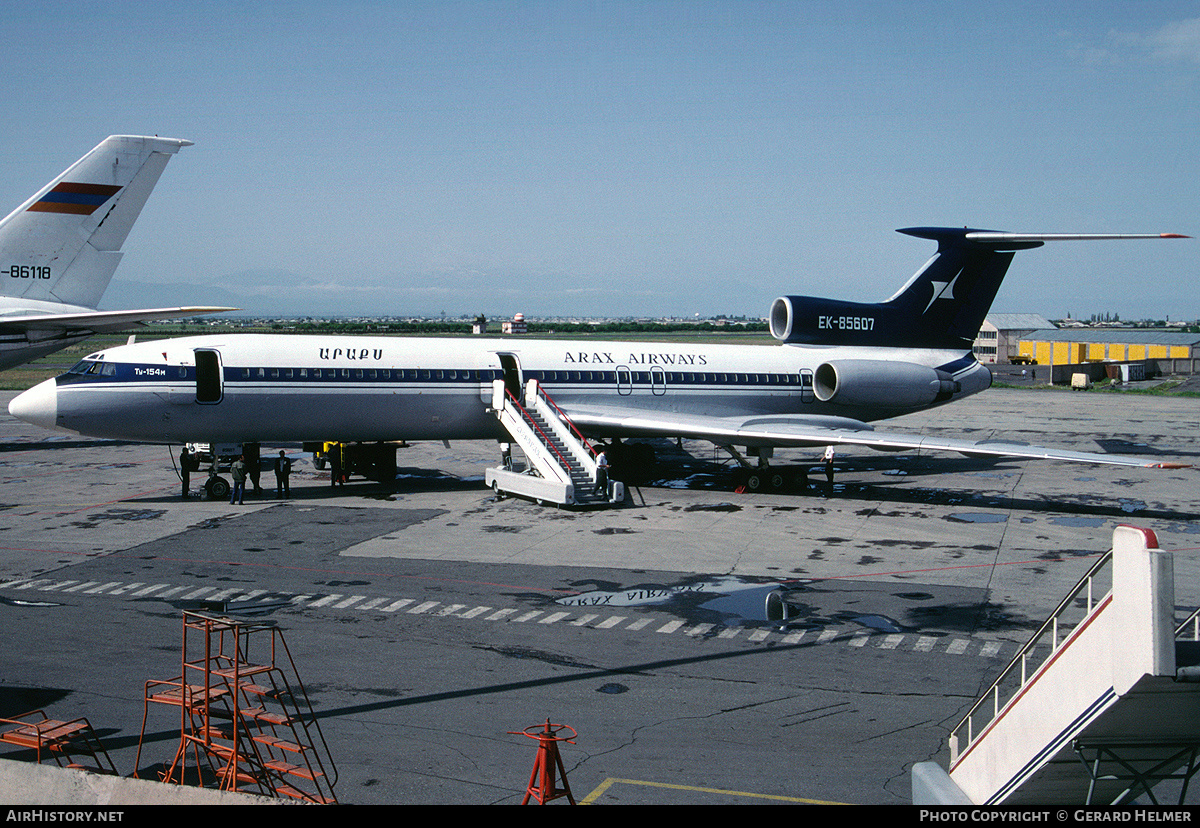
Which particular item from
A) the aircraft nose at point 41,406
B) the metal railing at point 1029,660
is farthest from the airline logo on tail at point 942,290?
the aircraft nose at point 41,406

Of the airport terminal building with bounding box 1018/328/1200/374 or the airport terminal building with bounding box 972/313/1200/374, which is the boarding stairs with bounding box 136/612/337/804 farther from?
the airport terminal building with bounding box 1018/328/1200/374

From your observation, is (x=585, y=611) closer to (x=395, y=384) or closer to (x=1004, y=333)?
(x=395, y=384)

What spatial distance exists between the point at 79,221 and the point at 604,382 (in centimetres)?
1905

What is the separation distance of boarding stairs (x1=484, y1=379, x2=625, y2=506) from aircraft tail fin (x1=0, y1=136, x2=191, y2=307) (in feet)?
50.6

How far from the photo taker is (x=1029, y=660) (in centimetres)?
1554

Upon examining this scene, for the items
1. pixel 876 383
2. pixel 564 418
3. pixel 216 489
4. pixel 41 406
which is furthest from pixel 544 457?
pixel 41 406

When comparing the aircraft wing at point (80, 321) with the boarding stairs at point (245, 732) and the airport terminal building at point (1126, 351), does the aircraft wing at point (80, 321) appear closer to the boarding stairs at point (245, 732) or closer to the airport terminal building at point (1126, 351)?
the boarding stairs at point (245, 732)

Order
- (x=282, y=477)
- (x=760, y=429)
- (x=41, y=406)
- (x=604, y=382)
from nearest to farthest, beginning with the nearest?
(x=41, y=406) → (x=282, y=477) → (x=760, y=429) → (x=604, y=382)

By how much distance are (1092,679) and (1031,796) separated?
1.41m

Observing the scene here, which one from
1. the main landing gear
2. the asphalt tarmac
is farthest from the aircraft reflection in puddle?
the main landing gear

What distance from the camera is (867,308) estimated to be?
117 ft

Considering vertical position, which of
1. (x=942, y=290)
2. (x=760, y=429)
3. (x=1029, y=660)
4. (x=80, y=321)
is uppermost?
(x=942, y=290)

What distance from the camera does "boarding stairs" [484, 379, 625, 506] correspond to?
28.3m
